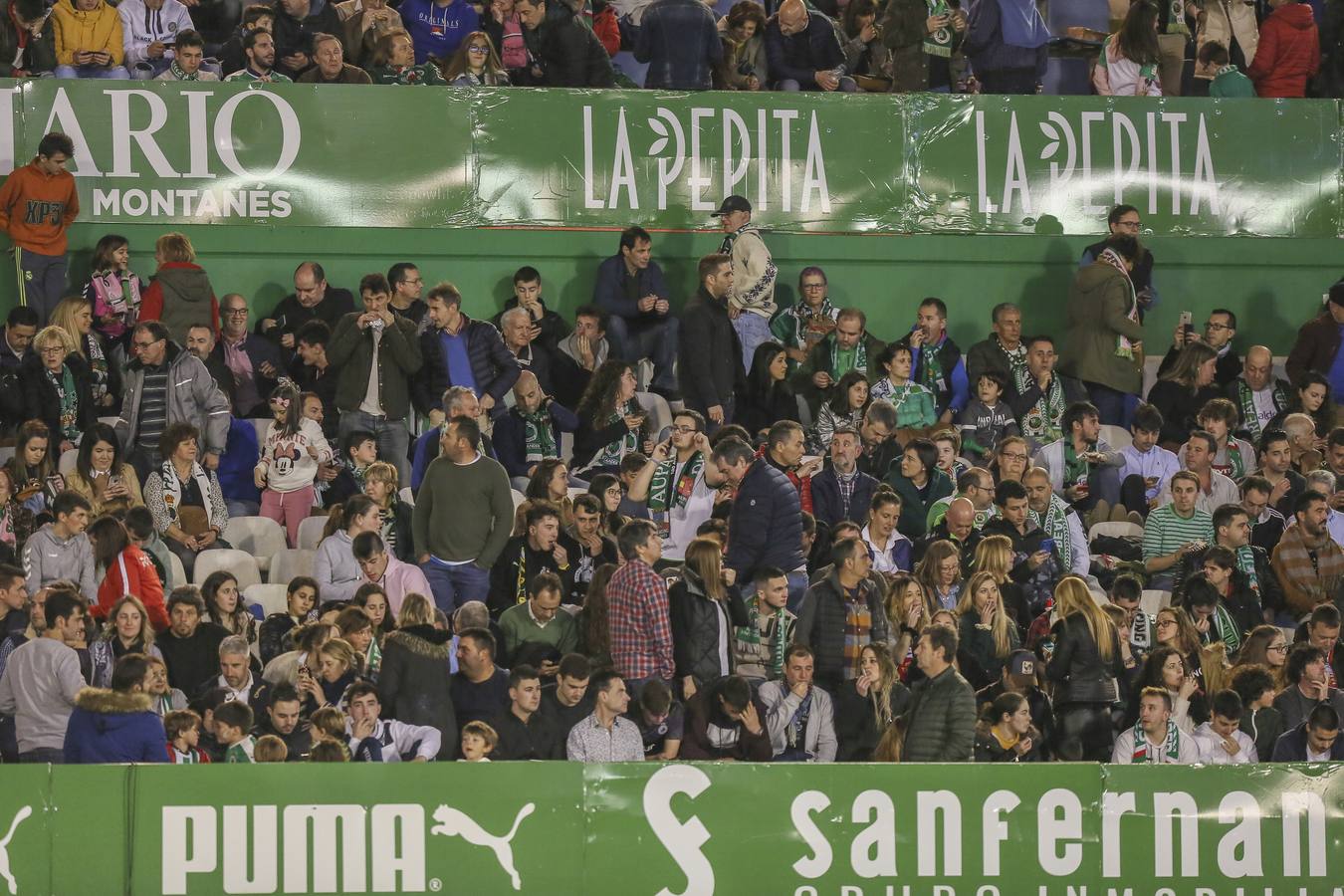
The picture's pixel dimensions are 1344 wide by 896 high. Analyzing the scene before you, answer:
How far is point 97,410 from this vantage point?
640 inches

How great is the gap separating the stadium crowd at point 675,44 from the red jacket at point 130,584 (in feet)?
18.0

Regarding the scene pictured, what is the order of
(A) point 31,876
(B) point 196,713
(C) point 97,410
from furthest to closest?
(C) point 97,410
(B) point 196,713
(A) point 31,876

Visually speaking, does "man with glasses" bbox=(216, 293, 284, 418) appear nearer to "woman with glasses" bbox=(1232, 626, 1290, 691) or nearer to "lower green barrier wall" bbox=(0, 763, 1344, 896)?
"lower green barrier wall" bbox=(0, 763, 1344, 896)

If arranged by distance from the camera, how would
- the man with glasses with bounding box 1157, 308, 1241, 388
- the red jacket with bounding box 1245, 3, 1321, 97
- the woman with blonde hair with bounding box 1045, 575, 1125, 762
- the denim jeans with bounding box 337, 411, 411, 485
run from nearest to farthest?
the woman with blonde hair with bounding box 1045, 575, 1125, 762 < the denim jeans with bounding box 337, 411, 411, 485 < the man with glasses with bounding box 1157, 308, 1241, 388 < the red jacket with bounding box 1245, 3, 1321, 97

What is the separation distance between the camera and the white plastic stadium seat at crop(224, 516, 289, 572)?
15172mm

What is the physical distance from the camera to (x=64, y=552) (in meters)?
13.6

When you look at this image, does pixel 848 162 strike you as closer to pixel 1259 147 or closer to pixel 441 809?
pixel 1259 147

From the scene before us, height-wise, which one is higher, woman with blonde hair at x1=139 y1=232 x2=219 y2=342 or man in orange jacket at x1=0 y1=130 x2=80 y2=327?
man in orange jacket at x1=0 y1=130 x2=80 y2=327

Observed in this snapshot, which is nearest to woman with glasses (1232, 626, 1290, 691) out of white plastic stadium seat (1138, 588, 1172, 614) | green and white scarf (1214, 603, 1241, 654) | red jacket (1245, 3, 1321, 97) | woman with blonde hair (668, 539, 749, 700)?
green and white scarf (1214, 603, 1241, 654)

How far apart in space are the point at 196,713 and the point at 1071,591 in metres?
4.62

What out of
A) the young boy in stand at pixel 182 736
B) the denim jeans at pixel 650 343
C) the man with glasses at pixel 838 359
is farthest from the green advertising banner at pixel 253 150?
the young boy in stand at pixel 182 736

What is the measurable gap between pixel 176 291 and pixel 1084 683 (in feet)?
22.9

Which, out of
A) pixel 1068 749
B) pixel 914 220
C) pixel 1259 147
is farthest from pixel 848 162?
pixel 1068 749

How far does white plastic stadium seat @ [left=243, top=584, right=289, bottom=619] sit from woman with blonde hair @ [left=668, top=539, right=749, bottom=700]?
8.16 feet
